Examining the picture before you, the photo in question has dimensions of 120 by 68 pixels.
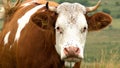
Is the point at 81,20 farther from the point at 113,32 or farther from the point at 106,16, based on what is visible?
the point at 113,32

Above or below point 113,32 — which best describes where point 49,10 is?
above

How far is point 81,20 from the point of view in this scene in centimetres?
837

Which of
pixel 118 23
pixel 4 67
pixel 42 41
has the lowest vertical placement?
pixel 118 23

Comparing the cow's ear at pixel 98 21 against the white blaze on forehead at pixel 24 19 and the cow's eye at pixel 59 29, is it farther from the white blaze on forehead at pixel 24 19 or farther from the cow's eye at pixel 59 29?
the white blaze on forehead at pixel 24 19

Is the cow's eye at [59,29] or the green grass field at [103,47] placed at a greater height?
the cow's eye at [59,29]

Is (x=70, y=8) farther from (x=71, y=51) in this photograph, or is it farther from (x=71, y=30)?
(x=71, y=51)

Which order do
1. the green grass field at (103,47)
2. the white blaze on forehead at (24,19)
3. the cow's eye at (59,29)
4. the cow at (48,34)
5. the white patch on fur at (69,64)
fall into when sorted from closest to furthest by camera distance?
the cow at (48,34), the cow's eye at (59,29), the white patch on fur at (69,64), the white blaze on forehead at (24,19), the green grass field at (103,47)

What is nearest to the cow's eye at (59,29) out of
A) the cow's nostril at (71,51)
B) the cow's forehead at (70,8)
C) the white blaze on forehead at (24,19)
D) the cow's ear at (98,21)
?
the cow's forehead at (70,8)

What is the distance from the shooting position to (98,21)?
9.20m

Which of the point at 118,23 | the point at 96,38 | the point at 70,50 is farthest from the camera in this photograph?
the point at 118,23

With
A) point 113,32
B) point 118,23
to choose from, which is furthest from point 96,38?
point 118,23

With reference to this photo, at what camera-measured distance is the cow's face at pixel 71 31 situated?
799 centimetres

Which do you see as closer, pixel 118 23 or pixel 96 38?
pixel 96 38

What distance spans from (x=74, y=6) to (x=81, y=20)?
274 mm
